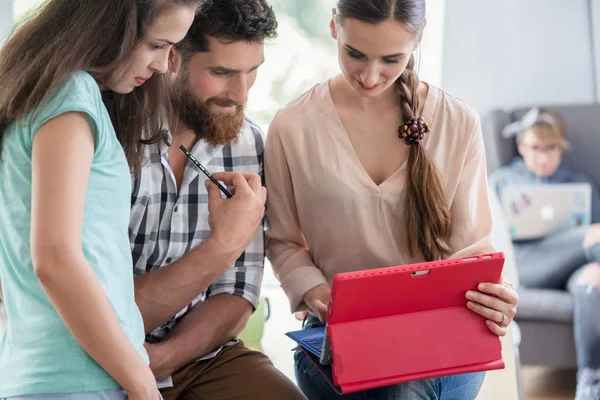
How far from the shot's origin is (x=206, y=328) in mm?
1600

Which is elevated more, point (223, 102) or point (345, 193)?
point (223, 102)

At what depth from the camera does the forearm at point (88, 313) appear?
1.08 metres

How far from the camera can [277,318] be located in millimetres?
2219

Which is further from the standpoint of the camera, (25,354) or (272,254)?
(272,254)

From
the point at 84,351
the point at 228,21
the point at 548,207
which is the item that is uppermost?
the point at 228,21

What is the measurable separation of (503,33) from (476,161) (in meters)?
2.84

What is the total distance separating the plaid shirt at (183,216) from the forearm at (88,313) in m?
0.47

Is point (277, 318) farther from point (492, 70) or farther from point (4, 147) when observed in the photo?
point (492, 70)

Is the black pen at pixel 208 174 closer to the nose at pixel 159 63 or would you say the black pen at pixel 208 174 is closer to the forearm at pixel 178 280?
the forearm at pixel 178 280

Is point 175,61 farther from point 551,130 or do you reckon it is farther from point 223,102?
point 551,130

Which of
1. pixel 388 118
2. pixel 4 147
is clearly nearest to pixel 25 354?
pixel 4 147

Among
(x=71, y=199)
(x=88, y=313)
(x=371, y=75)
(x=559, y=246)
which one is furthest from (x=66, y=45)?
(x=559, y=246)

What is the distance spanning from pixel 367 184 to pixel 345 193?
1.8 inches

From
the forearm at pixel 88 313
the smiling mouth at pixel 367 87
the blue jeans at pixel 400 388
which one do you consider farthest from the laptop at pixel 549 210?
the forearm at pixel 88 313
